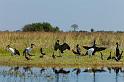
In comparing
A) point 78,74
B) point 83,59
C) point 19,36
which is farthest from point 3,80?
point 19,36

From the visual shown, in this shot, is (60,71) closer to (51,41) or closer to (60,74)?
(60,74)

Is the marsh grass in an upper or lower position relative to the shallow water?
upper

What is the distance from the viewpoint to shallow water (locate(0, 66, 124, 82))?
3103cm

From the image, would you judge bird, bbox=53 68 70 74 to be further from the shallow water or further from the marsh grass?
the marsh grass

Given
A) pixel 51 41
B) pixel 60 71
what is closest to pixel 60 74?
pixel 60 71

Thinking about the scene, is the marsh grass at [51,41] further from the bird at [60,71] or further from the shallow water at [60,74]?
the shallow water at [60,74]

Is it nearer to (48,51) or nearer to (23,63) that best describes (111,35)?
(48,51)

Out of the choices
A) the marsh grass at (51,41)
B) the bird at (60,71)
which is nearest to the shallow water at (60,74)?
the bird at (60,71)

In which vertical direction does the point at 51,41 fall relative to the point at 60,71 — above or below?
above

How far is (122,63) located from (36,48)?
11779 mm

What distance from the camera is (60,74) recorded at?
3391 cm

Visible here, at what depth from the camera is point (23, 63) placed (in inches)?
1523

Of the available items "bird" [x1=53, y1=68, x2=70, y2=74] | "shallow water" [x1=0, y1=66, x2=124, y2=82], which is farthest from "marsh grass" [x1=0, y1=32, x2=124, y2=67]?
"shallow water" [x1=0, y1=66, x2=124, y2=82]

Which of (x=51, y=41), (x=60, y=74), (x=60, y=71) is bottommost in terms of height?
(x=60, y=74)
